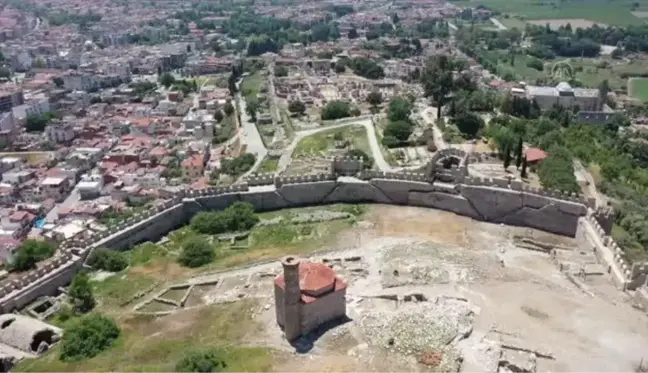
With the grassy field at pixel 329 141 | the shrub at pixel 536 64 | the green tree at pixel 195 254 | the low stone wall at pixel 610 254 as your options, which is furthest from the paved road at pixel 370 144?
the shrub at pixel 536 64

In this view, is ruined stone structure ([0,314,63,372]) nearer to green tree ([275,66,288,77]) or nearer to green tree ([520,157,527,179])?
green tree ([520,157,527,179])

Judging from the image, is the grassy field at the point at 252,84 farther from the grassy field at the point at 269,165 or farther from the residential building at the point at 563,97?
the residential building at the point at 563,97

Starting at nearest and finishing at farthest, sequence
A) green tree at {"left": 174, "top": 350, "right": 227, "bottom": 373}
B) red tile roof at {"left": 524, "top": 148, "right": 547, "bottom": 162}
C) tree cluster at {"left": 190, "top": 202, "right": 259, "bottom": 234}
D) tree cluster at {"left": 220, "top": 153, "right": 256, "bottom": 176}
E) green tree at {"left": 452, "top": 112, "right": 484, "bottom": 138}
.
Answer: green tree at {"left": 174, "top": 350, "right": 227, "bottom": 373} < tree cluster at {"left": 190, "top": 202, "right": 259, "bottom": 234} < red tile roof at {"left": 524, "top": 148, "right": 547, "bottom": 162} < tree cluster at {"left": 220, "top": 153, "right": 256, "bottom": 176} < green tree at {"left": 452, "top": 112, "right": 484, "bottom": 138}

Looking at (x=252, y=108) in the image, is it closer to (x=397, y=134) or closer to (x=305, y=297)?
(x=397, y=134)

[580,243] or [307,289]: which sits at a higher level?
[307,289]

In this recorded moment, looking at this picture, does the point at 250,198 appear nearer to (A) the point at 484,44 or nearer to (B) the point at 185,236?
(B) the point at 185,236

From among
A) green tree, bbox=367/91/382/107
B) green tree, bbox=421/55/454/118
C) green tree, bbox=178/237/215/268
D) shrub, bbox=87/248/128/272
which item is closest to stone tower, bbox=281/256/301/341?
green tree, bbox=178/237/215/268

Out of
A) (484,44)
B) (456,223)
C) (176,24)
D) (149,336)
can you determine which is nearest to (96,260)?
(149,336)
